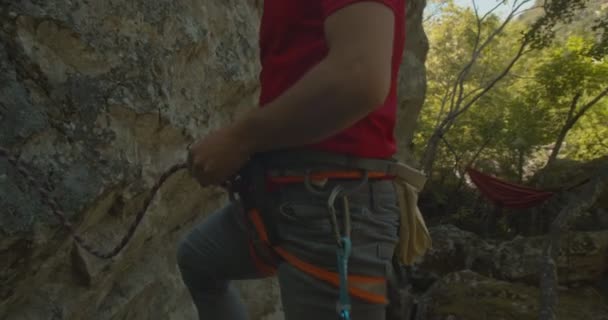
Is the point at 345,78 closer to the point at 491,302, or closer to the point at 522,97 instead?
the point at 491,302

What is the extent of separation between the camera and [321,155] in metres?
1.07

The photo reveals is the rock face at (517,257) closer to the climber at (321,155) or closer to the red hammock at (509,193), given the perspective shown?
the red hammock at (509,193)

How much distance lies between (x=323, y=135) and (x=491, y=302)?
5.31 metres

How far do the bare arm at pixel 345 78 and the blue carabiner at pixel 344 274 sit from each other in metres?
0.24

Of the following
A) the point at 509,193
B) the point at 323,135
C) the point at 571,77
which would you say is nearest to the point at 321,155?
the point at 323,135

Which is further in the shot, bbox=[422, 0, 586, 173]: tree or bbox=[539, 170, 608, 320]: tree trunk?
bbox=[422, 0, 586, 173]: tree

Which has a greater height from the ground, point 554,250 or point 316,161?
point 316,161

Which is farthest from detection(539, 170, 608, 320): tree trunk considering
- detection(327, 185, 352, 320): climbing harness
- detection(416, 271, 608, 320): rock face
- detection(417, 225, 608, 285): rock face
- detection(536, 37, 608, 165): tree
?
detection(536, 37, 608, 165): tree

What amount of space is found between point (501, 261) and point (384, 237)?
7.17m

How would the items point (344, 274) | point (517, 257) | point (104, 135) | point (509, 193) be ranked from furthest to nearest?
point (509, 193) < point (517, 257) < point (104, 135) < point (344, 274)

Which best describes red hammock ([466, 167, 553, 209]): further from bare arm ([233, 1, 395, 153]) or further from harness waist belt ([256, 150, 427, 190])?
bare arm ([233, 1, 395, 153])

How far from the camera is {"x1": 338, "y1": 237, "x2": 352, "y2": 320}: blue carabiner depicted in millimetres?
961

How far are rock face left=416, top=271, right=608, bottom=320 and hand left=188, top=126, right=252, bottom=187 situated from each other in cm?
484

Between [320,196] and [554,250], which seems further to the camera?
[554,250]
